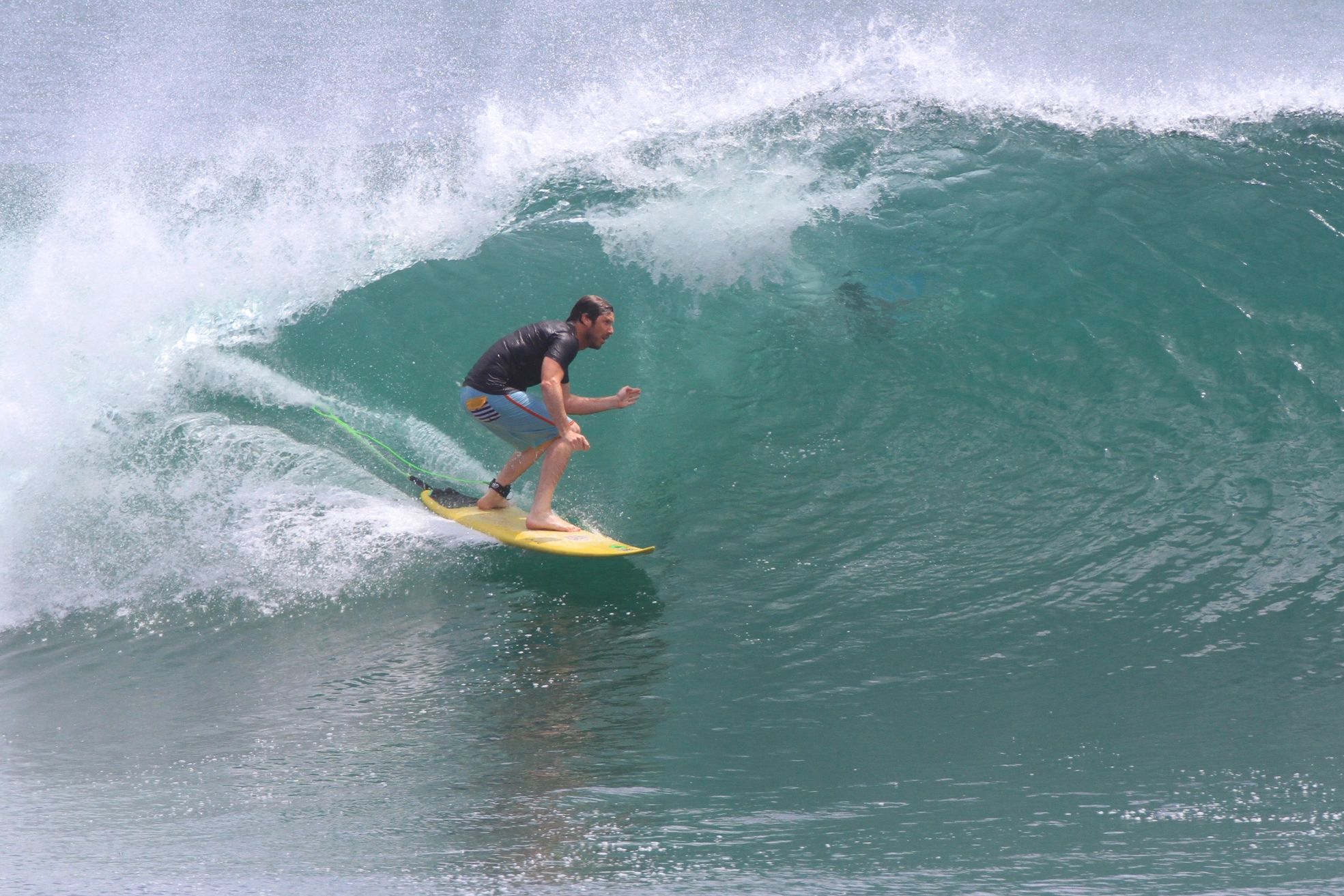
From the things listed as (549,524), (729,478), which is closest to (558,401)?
(549,524)

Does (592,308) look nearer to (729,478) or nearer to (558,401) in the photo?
(558,401)

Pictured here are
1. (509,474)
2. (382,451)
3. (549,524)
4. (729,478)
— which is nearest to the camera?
(549,524)

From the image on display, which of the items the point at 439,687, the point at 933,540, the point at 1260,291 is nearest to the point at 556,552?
the point at 439,687

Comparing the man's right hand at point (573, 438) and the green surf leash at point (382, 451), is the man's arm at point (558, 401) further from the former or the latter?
the green surf leash at point (382, 451)

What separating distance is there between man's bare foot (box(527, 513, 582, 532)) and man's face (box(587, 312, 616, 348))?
96 cm

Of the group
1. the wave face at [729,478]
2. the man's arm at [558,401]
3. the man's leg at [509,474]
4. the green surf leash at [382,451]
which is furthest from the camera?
the green surf leash at [382,451]

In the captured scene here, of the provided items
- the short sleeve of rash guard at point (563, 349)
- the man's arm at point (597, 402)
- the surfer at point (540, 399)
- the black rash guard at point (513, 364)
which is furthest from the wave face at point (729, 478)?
the short sleeve of rash guard at point (563, 349)

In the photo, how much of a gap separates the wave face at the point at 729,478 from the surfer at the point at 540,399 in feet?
1.79

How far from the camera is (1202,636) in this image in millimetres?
4453

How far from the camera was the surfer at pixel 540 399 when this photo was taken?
17.9ft

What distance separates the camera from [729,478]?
6383 mm

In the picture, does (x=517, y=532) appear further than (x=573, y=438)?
Yes

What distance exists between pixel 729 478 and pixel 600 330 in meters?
1.43

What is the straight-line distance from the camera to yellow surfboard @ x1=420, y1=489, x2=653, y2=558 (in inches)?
217
